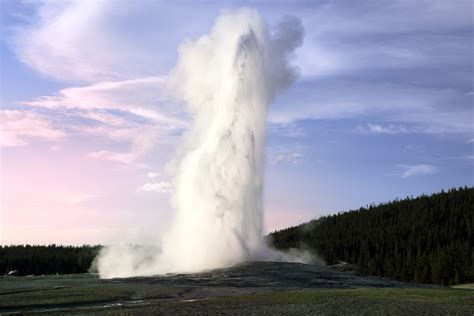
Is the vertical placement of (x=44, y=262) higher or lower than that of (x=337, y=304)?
higher

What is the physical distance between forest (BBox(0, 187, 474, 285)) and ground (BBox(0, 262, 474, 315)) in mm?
75128

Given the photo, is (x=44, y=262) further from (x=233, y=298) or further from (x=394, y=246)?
(x=233, y=298)

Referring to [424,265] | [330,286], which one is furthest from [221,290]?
[424,265]

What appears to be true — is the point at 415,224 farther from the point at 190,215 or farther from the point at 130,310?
the point at 130,310

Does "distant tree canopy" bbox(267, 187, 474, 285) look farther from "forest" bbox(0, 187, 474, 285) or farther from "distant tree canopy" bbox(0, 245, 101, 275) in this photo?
"distant tree canopy" bbox(0, 245, 101, 275)

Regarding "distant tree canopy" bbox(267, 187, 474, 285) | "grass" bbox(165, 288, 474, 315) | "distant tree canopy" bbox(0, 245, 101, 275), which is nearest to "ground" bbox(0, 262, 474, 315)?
"grass" bbox(165, 288, 474, 315)

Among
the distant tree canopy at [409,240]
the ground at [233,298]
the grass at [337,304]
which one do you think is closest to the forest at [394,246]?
the distant tree canopy at [409,240]

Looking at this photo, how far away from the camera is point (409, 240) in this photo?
155m

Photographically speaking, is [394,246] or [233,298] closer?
[233,298]

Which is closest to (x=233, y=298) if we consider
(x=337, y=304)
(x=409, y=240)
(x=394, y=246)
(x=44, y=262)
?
(x=337, y=304)

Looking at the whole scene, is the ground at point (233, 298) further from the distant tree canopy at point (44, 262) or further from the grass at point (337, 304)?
the distant tree canopy at point (44, 262)

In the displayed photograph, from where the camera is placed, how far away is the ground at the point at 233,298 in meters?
37.3

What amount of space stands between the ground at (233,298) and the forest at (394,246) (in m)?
75.1

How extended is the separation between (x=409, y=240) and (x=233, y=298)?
401 feet
